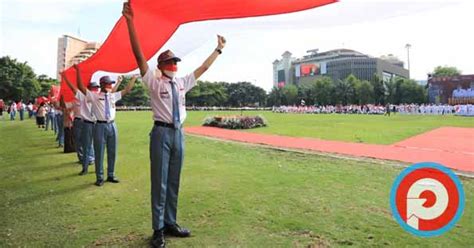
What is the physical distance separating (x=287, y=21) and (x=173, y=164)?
2134mm

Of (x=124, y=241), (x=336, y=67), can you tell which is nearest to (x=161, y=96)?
(x=124, y=241)

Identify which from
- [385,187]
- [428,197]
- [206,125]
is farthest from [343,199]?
[206,125]

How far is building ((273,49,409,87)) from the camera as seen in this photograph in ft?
329

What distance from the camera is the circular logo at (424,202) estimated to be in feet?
13.7

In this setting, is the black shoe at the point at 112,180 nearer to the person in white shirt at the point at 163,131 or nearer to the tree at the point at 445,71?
the person in white shirt at the point at 163,131

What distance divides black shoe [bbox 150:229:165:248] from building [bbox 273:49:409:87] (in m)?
82.7

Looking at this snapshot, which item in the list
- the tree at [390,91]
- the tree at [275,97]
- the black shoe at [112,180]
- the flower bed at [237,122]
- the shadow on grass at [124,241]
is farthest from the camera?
the tree at [275,97]

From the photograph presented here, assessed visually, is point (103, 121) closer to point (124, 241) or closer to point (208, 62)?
point (208, 62)

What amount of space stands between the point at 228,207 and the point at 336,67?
4345 inches

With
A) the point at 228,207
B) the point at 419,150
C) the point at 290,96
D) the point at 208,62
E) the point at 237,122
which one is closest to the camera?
the point at 208,62

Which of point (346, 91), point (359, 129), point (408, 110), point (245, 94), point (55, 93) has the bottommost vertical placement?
point (359, 129)

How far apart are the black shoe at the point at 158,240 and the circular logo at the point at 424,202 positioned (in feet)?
8.56

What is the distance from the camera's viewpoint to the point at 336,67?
364 ft

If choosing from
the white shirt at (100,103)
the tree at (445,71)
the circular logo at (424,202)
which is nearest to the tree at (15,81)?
the white shirt at (100,103)
